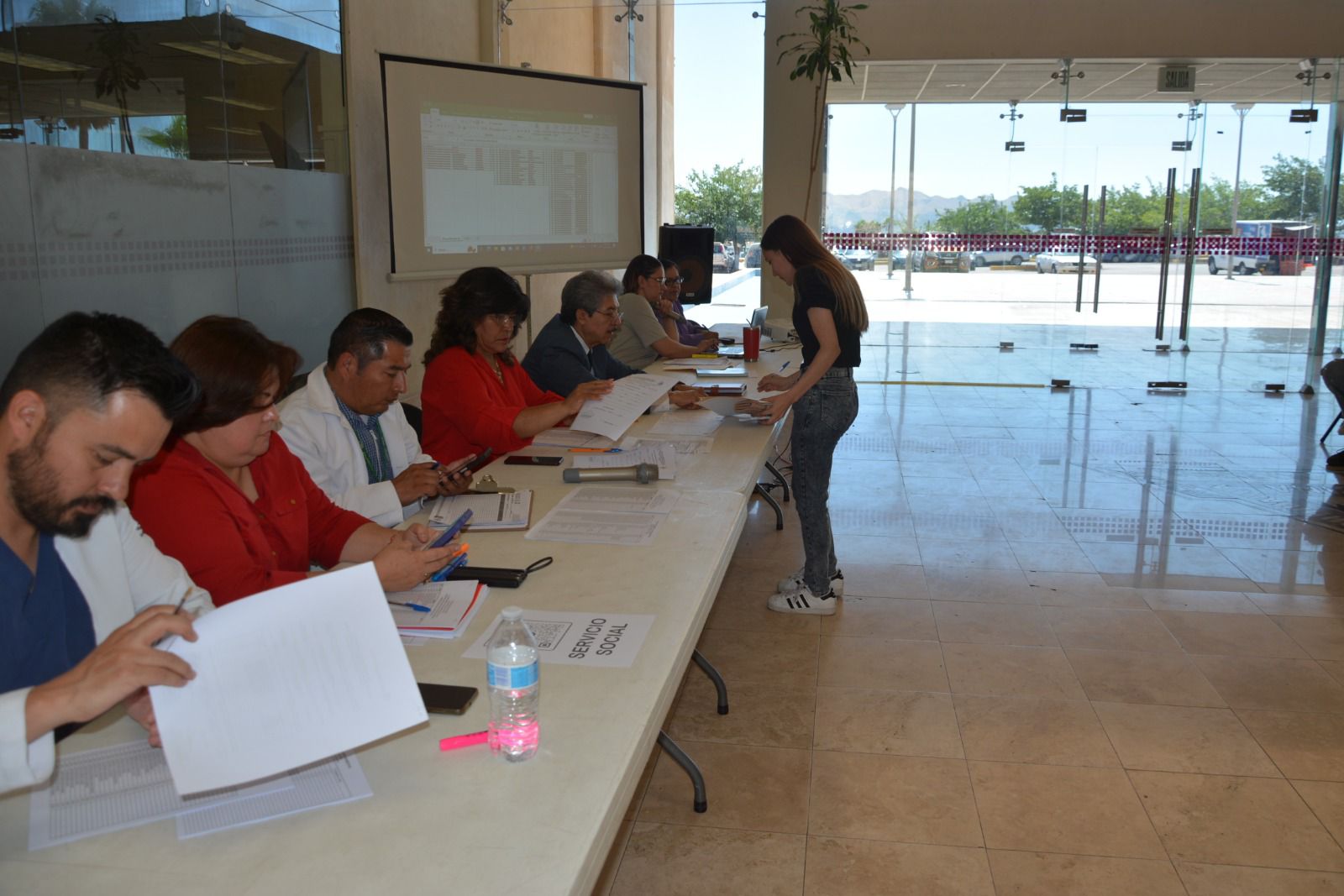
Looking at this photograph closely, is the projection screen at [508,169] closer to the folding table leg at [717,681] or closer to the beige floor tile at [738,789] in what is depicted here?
the folding table leg at [717,681]

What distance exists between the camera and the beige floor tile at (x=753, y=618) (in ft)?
13.6

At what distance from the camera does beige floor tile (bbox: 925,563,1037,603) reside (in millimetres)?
4434

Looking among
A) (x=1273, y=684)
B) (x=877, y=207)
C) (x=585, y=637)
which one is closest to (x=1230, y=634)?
(x=1273, y=684)

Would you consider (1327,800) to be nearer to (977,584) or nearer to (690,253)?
(977,584)

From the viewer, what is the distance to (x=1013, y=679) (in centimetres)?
366

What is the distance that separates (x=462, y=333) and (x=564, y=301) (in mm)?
944

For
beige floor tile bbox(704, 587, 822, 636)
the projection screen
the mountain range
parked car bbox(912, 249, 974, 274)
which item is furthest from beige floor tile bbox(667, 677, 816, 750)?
parked car bbox(912, 249, 974, 274)

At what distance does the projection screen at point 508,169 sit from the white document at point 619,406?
7.07ft

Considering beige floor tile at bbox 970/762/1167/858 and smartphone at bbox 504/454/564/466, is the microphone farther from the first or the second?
beige floor tile at bbox 970/762/1167/858

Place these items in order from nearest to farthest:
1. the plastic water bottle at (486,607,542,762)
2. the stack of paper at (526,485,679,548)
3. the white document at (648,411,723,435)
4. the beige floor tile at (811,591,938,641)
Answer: the plastic water bottle at (486,607,542,762)
the stack of paper at (526,485,679,548)
the white document at (648,411,723,435)
the beige floor tile at (811,591,938,641)

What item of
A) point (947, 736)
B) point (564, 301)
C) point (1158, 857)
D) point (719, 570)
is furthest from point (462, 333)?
point (1158, 857)

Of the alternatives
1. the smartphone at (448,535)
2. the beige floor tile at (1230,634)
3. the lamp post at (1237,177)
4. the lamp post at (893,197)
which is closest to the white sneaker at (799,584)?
the beige floor tile at (1230,634)

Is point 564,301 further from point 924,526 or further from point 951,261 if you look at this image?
point 951,261

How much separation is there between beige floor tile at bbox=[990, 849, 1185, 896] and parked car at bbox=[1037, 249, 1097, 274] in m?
8.52
